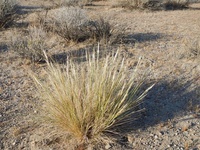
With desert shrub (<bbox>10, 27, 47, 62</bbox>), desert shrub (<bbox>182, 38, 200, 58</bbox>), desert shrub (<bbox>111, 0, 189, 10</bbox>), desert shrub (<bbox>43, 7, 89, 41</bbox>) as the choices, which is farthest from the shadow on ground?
desert shrub (<bbox>111, 0, 189, 10</bbox>)

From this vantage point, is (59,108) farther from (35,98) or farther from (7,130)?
(35,98)

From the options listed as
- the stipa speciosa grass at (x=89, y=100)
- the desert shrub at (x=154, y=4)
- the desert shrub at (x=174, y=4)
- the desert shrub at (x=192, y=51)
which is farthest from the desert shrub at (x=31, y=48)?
the desert shrub at (x=174, y=4)

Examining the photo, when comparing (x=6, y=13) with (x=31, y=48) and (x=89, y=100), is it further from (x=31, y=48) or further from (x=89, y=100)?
(x=89, y=100)

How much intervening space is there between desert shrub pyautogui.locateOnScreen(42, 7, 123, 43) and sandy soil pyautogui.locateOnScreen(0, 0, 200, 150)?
254mm

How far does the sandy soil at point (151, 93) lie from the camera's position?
3613mm

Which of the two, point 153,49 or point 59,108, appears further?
point 153,49

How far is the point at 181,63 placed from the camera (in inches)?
218

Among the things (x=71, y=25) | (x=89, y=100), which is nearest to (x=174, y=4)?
(x=71, y=25)

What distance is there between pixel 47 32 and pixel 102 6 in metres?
3.54

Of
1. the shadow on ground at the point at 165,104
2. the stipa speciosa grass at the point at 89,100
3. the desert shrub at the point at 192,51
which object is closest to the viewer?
the stipa speciosa grass at the point at 89,100

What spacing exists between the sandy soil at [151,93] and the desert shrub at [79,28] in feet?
0.83

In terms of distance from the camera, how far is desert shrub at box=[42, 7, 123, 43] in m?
6.37

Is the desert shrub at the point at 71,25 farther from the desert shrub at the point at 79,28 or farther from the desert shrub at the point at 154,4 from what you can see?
the desert shrub at the point at 154,4

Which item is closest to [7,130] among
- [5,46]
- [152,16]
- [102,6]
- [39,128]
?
[39,128]
